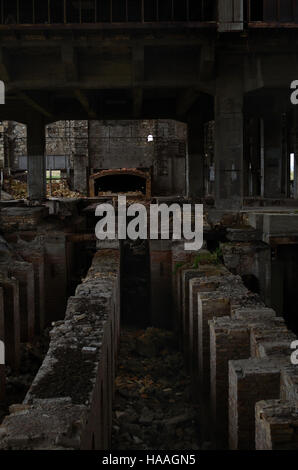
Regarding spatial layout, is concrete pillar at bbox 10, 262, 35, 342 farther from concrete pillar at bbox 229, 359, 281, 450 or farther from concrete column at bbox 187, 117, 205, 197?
concrete column at bbox 187, 117, 205, 197

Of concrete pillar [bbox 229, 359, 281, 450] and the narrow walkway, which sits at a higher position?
concrete pillar [bbox 229, 359, 281, 450]

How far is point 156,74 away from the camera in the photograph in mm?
13695

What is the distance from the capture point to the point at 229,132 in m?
13.5

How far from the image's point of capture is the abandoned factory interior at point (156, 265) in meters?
4.76

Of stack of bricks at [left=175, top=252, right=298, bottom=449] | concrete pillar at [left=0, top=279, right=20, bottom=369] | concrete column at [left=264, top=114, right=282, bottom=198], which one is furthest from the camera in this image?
concrete column at [left=264, top=114, right=282, bottom=198]

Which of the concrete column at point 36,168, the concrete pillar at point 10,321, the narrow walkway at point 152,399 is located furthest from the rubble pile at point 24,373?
the concrete column at point 36,168

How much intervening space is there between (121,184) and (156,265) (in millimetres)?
22509

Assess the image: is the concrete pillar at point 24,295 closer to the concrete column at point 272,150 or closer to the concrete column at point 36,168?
the concrete column at point 36,168

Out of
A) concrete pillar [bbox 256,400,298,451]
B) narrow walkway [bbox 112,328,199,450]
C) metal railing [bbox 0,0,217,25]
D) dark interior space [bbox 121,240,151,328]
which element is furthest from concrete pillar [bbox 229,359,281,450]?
metal railing [bbox 0,0,217,25]

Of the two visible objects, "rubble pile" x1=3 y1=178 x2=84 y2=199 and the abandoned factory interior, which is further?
"rubble pile" x1=3 y1=178 x2=84 y2=199

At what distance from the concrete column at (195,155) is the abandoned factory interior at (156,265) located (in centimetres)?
6

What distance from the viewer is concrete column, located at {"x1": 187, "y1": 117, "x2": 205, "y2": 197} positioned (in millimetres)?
20328

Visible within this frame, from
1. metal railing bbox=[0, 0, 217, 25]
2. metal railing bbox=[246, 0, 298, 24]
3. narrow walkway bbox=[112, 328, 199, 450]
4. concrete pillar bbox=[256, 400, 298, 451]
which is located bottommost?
narrow walkway bbox=[112, 328, 199, 450]

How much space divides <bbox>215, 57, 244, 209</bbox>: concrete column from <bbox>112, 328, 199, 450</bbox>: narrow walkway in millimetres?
5069
